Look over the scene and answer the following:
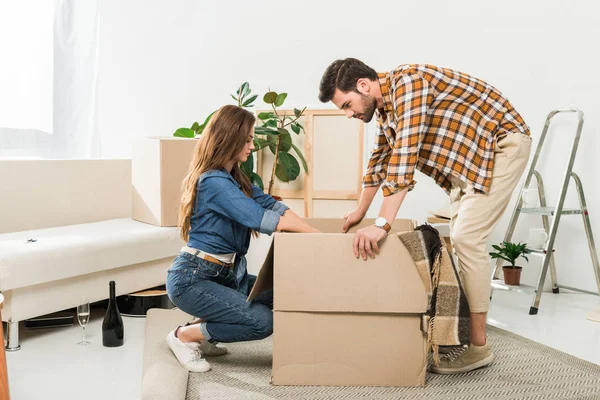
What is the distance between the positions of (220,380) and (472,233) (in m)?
1.04

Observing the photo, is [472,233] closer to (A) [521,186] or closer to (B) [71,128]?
(A) [521,186]

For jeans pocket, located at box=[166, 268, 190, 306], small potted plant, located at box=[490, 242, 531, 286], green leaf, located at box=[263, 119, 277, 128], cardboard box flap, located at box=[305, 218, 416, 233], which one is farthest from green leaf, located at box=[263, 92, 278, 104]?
jeans pocket, located at box=[166, 268, 190, 306]

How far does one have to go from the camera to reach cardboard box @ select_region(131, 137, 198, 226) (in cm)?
364

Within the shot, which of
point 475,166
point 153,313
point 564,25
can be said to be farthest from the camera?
point 564,25

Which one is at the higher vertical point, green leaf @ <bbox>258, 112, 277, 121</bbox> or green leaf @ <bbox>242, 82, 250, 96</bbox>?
green leaf @ <bbox>242, 82, 250, 96</bbox>

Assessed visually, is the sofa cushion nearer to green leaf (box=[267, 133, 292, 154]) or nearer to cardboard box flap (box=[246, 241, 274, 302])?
cardboard box flap (box=[246, 241, 274, 302])

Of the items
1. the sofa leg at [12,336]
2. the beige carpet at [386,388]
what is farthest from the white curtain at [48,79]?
the beige carpet at [386,388]

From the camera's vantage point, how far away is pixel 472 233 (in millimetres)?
2508

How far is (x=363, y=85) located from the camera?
7.80 ft

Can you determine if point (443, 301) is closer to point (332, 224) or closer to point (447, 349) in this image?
point (447, 349)

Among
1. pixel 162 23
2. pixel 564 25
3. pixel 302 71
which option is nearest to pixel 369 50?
pixel 302 71

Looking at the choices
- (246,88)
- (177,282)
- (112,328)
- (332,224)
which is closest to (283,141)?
(246,88)

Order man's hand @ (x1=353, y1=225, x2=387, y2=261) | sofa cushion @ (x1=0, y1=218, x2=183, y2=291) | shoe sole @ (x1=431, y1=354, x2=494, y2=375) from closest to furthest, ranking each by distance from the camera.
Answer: man's hand @ (x1=353, y1=225, x2=387, y2=261)
shoe sole @ (x1=431, y1=354, x2=494, y2=375)
sofa cushion @ (x1=0, y1=218, x2=183, y2=291)

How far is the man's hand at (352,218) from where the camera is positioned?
2645 millimetres
